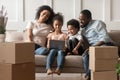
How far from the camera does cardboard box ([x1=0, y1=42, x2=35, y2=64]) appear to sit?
2.77m

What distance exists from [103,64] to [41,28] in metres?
1.25

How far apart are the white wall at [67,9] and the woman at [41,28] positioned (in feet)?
2.28

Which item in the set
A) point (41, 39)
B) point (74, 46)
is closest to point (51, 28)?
point (41, 39)

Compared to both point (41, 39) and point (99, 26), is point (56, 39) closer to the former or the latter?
point (41, 39)

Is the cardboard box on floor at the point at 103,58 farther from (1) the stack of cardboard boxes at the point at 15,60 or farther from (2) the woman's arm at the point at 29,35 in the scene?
(2) the woman's arm at the point at 29,35

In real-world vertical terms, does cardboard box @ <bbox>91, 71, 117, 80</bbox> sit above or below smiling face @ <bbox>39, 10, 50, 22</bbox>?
below

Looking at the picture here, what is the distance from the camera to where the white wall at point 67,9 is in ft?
15.3

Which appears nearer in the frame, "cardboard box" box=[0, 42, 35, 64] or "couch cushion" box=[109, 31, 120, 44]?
"cardboard box" box=[0, 42, 35, 64]

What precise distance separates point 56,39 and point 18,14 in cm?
122

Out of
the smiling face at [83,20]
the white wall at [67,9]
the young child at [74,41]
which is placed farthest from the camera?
the white wall at [67,9]

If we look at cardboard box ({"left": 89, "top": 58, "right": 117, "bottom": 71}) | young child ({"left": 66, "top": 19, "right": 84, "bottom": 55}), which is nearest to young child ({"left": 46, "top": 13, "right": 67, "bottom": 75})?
young child ({"left": 66, "top": 19, "right": 84, "bottom": 55})

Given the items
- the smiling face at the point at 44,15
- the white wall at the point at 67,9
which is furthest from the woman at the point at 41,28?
the white wall at the point at 67,9

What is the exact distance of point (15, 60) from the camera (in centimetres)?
276

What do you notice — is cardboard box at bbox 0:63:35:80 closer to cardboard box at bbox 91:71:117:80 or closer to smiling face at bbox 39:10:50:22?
cardboard box at bbox 91:71:117:80
